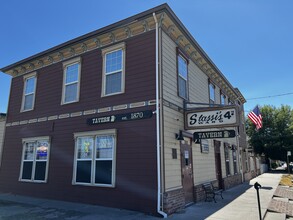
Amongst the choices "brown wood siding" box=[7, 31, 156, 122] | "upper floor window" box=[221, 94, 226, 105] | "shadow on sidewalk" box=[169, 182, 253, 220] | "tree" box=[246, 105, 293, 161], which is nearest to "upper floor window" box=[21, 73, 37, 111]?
"brown wood siding" box=[7, 31, 156, 122]

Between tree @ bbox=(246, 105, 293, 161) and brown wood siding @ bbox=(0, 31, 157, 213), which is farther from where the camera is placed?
tree @ bbox=(246, 105, 293, 161)

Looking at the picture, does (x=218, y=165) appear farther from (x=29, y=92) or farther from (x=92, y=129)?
(x=29, y=92)

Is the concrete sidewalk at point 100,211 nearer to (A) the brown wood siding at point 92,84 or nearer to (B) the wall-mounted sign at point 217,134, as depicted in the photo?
(B) the wall-mounted sign at point 217,134

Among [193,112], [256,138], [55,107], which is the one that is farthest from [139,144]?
[256,138]

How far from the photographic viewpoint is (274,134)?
1351 inches

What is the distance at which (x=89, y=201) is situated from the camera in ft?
29.4

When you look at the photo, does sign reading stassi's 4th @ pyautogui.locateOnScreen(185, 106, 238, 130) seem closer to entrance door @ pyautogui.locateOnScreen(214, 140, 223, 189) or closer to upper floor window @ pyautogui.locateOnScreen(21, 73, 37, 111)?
entrance door @ pyautogui.locateOnScreen(214, 140, 223, 189)

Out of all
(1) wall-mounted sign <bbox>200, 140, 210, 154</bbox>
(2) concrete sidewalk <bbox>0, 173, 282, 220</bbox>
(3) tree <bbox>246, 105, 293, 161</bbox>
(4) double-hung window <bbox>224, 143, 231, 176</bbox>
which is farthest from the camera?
(3) tree <bbox>246, 105, 293, 161</bbox>

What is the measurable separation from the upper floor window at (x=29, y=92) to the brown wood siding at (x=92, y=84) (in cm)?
28

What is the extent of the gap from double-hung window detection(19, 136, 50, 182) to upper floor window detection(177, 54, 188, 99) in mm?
6281

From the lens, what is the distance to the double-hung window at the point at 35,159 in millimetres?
10812

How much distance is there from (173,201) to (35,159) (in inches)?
273

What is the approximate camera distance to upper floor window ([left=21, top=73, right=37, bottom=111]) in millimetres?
12375

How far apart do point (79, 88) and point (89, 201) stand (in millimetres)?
4643
